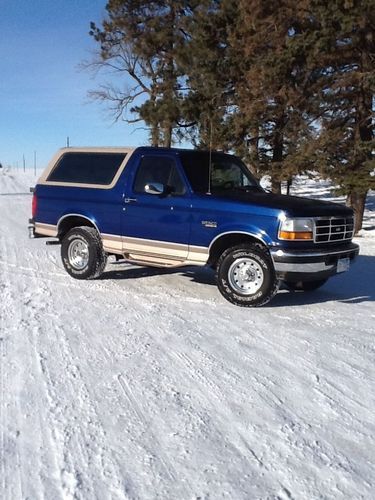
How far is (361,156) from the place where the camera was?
14320mm

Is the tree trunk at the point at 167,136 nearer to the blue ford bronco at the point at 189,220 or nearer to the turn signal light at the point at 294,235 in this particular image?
the blue ford bronco at the point at 189,220

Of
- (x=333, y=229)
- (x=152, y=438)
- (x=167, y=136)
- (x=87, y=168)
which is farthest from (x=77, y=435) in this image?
(x=167, y=136)

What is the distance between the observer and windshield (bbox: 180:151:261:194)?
664 cm

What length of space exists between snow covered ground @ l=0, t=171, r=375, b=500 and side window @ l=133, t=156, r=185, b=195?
1485 millimetres

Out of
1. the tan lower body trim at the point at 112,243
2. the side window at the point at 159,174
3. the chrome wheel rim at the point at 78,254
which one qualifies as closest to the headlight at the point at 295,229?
the side window at the point at 159,174

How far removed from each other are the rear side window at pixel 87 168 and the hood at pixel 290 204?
178 centimetres

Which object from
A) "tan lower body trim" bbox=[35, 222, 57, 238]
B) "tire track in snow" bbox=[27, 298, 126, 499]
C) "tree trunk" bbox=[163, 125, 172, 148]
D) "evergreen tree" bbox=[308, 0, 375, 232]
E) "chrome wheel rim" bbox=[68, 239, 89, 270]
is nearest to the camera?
"tire track in snow" bbox=[27, 298, 126, 499]

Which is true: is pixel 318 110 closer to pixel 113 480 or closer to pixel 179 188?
pixel 179 188

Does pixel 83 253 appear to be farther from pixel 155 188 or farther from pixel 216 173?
pixel 216 173

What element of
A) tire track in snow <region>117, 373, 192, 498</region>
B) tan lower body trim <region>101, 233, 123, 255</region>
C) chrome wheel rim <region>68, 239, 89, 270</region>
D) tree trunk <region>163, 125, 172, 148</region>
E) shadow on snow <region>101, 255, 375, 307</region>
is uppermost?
tree trunk <region>163, 125, 172, 148</region>

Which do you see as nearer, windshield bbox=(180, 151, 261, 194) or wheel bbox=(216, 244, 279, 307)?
wheel bbox=(216, 244, 279, 307)

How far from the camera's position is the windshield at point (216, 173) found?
664cm

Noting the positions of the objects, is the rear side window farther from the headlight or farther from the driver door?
the headlight

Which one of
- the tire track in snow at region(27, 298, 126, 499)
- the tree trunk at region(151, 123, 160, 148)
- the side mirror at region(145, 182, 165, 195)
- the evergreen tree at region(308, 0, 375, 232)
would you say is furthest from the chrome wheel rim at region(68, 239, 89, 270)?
the tree trunk at region(151, 123, 160, 148)
